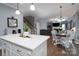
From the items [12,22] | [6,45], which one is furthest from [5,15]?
[6,45]

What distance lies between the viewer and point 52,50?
216cm

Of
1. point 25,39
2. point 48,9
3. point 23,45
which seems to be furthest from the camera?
point 25,39

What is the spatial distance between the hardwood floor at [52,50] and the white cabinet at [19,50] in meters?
0.06

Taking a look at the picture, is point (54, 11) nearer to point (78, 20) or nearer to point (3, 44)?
point (78, 20)

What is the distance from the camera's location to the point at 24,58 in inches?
79.6

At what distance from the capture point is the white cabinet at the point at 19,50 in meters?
1.94

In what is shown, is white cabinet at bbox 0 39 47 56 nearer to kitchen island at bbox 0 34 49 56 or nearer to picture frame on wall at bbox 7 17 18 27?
kitchen island at bbox 0 34 49 56

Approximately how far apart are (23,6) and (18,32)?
470 mm

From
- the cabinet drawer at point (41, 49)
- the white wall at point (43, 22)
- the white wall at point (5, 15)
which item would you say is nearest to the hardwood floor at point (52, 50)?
the cabinet drawer at point (41, 49)

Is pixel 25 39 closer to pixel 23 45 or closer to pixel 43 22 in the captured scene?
pixel 23 45

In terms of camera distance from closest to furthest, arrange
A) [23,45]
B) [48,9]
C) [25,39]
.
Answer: [23,45] → [48,9] → [25,39]

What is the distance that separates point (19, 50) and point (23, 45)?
117mm

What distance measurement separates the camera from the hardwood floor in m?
2.10

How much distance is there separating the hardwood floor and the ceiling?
0.46 metres
